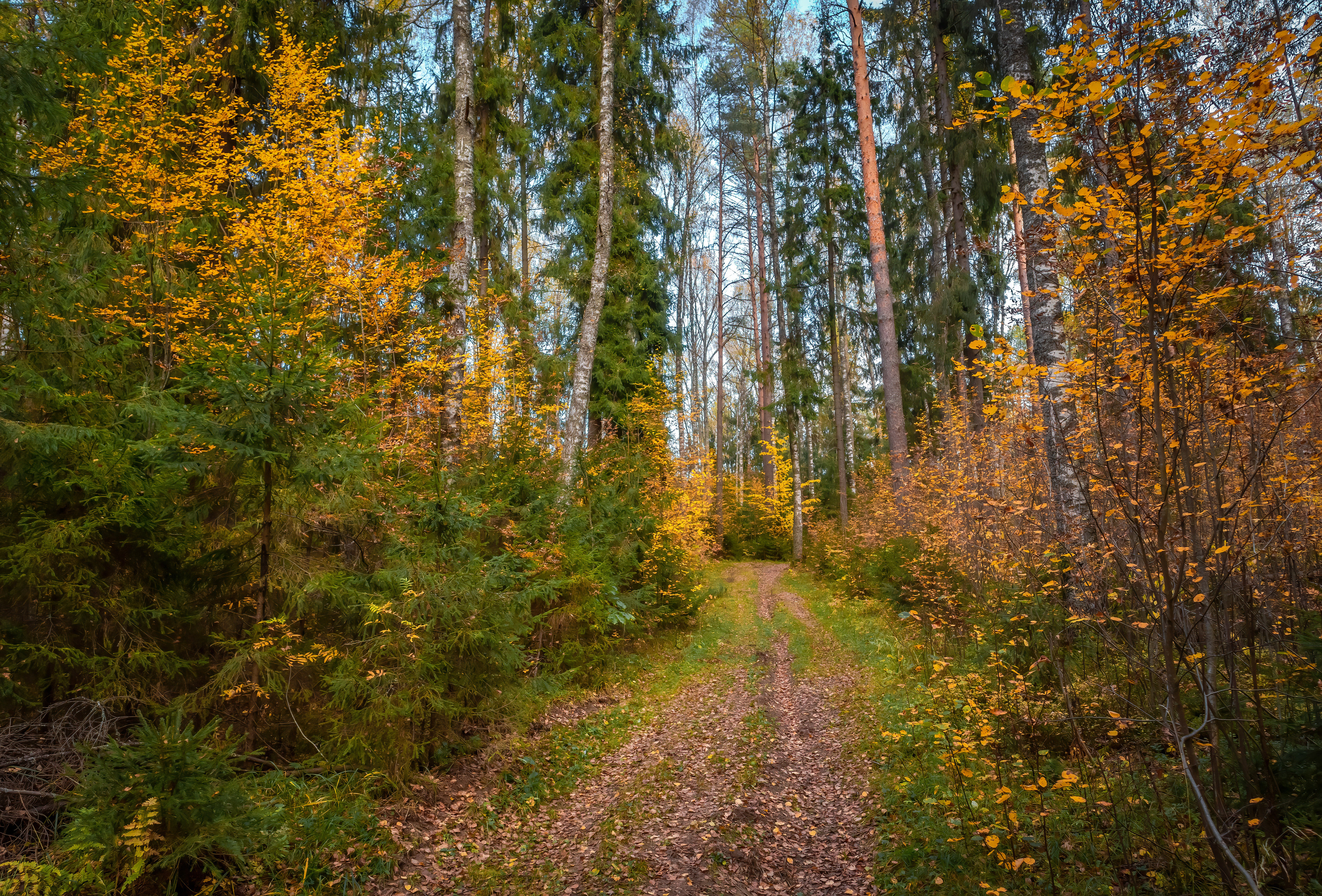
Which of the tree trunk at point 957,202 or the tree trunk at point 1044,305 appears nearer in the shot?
the tree trunk at point 1044,305

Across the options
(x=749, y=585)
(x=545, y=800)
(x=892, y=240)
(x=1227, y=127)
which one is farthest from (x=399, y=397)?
(x=892, y=240)

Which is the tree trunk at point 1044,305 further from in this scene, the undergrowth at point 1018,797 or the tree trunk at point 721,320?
the tree trunk at point 721,320

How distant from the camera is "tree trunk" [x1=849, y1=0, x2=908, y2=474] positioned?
12234mm

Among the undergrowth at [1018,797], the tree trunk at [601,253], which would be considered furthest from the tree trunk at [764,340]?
the undergrowth at [1018,797]

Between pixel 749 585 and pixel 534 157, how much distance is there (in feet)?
41.0

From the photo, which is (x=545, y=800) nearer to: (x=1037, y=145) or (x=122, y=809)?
(x=122, y=809)

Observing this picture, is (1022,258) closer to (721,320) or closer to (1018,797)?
(1018,797)

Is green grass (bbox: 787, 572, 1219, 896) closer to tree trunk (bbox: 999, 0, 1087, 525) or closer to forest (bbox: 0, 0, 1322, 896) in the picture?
forest (bbox: 0, 0, 1322, 896)

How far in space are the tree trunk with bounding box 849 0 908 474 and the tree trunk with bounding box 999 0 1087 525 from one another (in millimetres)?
4249

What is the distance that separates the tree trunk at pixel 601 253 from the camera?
411 inches

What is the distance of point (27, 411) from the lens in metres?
4.62

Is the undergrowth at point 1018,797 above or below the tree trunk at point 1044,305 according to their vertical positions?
below

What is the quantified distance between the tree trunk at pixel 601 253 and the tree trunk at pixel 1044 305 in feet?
20.3

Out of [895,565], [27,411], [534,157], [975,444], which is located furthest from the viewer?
[534,157]
